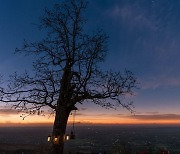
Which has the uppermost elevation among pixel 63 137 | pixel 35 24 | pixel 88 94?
pixel 35 24

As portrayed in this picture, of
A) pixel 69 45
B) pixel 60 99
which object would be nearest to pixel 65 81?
pixel 60 99

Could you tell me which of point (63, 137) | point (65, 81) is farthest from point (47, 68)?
point (63, 137)

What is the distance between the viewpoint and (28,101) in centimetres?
1047

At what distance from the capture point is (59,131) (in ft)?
34.4

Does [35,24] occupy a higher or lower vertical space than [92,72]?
higher

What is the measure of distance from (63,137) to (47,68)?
8.74 ft

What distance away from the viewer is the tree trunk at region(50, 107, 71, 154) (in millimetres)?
10422

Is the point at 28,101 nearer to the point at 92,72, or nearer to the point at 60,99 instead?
the point at 60,99

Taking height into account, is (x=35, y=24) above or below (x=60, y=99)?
above

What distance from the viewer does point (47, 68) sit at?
35.0 ft

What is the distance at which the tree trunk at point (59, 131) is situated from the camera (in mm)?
10422

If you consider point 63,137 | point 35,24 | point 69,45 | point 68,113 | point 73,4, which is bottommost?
point 63,137

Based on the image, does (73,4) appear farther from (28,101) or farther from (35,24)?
(28,101)

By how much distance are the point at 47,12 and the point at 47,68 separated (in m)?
2.23
